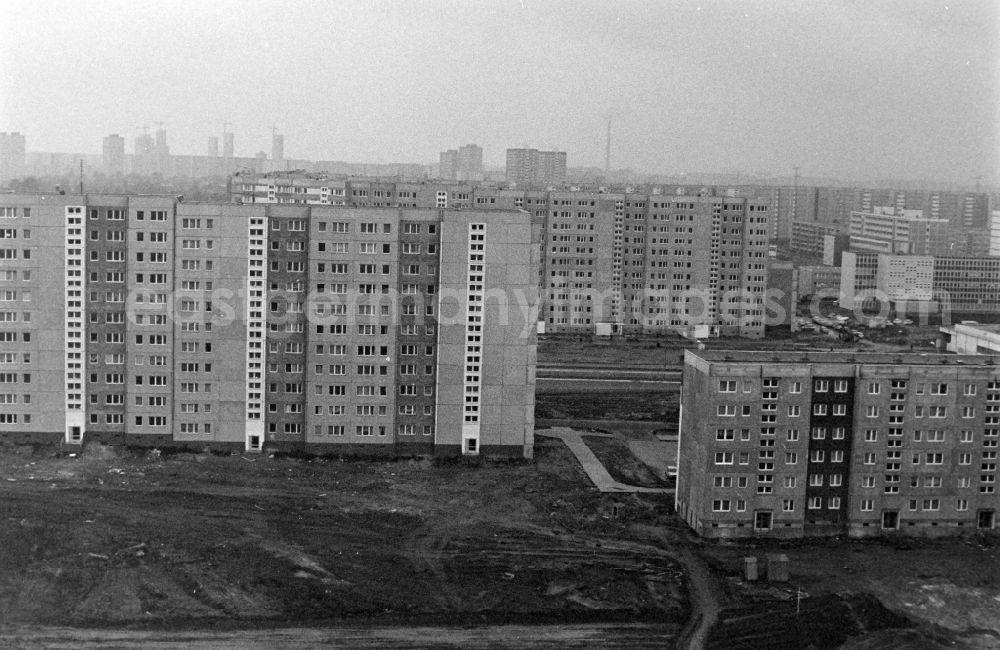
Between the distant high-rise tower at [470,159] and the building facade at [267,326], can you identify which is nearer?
the building facade at [267,326]

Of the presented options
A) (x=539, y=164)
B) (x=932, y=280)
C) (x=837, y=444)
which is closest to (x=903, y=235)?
(x=932, y=280)

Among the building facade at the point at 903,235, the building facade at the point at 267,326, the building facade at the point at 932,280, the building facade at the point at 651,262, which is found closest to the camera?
the building facade at the point at 267,326

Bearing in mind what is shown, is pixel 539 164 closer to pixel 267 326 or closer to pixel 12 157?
pixel 12 157

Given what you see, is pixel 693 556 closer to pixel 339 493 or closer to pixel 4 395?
pixel 339 493

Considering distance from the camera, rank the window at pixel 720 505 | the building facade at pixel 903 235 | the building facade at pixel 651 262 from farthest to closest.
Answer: the building facade at pixel 903 235
the building facade at pixel 651 262
the window at pixel 720 505

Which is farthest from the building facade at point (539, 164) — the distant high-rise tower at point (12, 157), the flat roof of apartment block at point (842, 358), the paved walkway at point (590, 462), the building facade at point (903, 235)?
the flat roof of apartment block at point (842, 358)

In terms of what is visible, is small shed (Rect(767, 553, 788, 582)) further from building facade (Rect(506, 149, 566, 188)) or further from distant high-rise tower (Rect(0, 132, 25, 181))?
building facade (Rect(506, 149, 566, 188))

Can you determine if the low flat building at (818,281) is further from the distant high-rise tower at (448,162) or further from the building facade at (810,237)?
the distant high-rise tower at (448,162)
